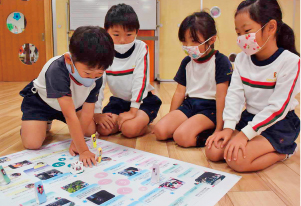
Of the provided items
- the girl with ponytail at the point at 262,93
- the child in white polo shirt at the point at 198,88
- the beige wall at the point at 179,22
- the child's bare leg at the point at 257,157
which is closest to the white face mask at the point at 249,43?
the girl with ponytail at the point at 262,93

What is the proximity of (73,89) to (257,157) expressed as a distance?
74 centimetres

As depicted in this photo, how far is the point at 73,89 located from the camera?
1095 millimetres

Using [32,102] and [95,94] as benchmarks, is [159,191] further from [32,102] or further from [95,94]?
[32,102]

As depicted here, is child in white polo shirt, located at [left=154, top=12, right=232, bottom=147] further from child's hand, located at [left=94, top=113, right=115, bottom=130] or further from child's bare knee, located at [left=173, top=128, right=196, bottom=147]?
child's hand, located at [left=94, top=113, right=115, bottom=130]

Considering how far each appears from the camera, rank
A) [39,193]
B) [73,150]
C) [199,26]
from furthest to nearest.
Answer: [199,26] < [73,150] < [39,193]

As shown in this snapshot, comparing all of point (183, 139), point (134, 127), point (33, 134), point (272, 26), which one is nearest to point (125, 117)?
point (134, 127)

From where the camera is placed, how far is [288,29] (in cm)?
102

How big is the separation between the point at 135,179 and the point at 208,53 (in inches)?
27.4

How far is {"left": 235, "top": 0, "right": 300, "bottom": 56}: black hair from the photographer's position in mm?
959

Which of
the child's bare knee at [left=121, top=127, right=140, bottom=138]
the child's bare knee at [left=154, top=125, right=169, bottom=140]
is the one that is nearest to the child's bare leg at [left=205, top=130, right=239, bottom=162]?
the child's bare knee at [left=154, top=125, right=169, bottom=140]

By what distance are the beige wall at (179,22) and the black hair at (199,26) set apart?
8.85 feet

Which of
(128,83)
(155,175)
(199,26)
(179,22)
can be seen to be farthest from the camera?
(179,22)

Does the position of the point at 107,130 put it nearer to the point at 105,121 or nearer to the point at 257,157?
the point at 105,121

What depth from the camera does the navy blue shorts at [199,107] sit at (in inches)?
50.9
